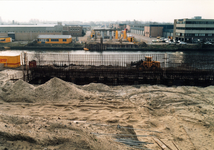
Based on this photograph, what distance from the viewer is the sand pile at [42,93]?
9.43 metres

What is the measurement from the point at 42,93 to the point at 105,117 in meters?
3.65

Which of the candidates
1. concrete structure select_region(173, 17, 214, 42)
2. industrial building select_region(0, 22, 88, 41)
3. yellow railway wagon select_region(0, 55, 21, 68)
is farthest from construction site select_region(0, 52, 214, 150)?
industrial building select_region(0, 22, 88, 41)

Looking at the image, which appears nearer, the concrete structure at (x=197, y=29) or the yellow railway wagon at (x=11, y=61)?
the yellow railway wagon at (x=11, y=61)

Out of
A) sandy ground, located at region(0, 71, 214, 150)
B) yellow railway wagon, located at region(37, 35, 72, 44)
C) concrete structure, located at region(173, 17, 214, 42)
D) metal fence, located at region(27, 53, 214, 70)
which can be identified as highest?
concrete structure, located at region(173, 17, 214, 42)

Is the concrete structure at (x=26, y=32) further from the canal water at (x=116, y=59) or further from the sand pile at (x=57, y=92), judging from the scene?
the sand pile at (x=57, y=92)

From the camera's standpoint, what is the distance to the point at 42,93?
9.63 meters

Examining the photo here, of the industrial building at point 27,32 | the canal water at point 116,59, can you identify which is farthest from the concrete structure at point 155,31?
the industrial building at point 27,32

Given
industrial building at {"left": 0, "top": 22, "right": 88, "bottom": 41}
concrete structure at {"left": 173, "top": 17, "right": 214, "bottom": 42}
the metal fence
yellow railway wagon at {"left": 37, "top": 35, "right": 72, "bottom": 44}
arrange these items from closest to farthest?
the metal fence, concrete structure at {"left": 173, "top": 17, "right": 214, "bottom": 42}, yellow railway wagon at {"left": 37, "top": 35, "right": 72, "bottom": 44}, industrial building at {"left": 0, "top": 22, "right": 88, "bottom": 41}

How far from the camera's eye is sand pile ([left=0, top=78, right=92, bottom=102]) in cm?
943

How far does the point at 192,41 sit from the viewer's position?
34844 millimetres

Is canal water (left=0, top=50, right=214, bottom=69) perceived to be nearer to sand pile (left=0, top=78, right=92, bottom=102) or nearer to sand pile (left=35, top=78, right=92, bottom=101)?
sand pile (left=0, top=78, right=92, bottom=102)

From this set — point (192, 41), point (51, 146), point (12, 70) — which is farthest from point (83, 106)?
point (192, 41)

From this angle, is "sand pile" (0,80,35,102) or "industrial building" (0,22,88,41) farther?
"industrial building" (0,22,88,41)

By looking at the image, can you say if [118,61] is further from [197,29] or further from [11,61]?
[197,29]
